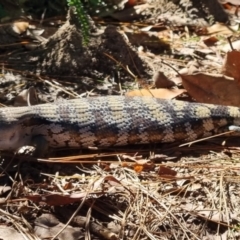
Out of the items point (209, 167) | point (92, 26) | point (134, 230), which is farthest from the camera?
point (92, 26)

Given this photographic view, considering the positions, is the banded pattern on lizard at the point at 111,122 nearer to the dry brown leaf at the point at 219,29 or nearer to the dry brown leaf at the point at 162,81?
the dry brown leaf at the point at 162,81

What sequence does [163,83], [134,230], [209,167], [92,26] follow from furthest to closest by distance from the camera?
1. [92,26]
2. [163,83]
3. [209,167]
4. [134,230]

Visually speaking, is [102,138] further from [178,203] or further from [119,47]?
[119,47]

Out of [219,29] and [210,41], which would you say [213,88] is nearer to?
[210,41]

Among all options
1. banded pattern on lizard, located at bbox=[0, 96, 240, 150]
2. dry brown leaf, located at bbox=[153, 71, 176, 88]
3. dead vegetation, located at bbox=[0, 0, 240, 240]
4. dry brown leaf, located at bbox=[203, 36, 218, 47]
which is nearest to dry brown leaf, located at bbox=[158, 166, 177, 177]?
dead vegetation, located at bbox=[0, 0, 240, 240]

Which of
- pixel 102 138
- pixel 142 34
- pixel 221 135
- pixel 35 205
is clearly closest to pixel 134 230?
pixel 35 205

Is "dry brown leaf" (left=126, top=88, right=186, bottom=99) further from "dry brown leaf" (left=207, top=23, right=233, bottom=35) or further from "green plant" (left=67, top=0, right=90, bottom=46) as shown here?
"dry brown leaf" (left=207, top=23, right=233, bottom=35)
